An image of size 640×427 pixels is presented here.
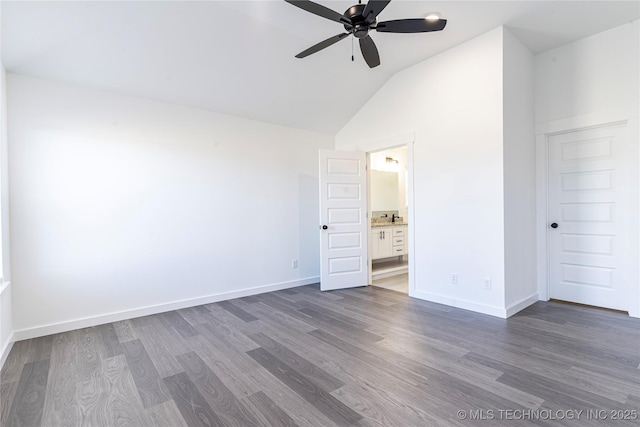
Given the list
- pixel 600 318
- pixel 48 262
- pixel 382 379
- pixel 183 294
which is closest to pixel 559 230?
pixel 600 318

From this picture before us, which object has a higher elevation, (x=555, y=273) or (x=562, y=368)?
(x=555, y=273)

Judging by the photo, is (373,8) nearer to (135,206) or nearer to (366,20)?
(366,20)

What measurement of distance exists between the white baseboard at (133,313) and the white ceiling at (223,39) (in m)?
2.50

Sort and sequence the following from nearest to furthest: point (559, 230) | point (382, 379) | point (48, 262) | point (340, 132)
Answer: point (382, 379) < point (48, 262) < point (559, 230) < point (340, 132)

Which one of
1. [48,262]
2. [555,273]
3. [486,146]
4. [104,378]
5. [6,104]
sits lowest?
[104,378]

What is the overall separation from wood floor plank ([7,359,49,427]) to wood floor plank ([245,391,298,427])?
1230 millimetres

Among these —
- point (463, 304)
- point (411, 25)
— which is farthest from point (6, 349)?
point (463, 304)

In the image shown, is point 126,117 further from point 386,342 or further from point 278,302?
point 386,342

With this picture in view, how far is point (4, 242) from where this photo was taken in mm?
2795

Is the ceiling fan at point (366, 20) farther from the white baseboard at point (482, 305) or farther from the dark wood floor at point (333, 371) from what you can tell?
the white baseboard at point (482, 305)

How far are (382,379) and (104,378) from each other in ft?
6.67

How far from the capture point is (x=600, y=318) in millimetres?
3275

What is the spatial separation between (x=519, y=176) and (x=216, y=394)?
3.78m

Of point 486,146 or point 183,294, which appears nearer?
point 486,146
